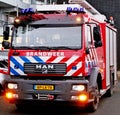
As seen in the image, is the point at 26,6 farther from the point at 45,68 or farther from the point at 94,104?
the point at 45,68

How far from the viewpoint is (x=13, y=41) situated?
11656mm

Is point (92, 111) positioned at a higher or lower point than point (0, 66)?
lower

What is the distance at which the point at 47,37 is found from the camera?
11547mm

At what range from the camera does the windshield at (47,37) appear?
11430 millimetres

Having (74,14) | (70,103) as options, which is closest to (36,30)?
(74,14)

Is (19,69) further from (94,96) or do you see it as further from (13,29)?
(94,96)

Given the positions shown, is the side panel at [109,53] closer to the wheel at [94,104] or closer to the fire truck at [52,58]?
the wheel at [94,104]

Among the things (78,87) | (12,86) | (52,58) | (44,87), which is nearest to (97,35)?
(52,58)

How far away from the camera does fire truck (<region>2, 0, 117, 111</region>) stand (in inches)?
436

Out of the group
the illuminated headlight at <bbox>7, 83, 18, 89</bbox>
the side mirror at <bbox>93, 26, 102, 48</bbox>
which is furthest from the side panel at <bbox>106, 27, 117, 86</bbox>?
the illuminated headlight at <bbox>7, 83, 18, 89</bbox>

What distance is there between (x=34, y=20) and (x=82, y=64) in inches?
66.6

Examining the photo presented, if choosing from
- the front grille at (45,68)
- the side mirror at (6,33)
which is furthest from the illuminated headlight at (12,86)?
the side mirror at (6,33)

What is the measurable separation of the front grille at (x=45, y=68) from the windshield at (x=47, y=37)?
49 cm

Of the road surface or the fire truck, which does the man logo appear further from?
the road surface
